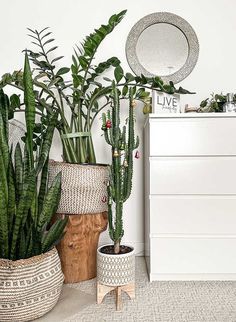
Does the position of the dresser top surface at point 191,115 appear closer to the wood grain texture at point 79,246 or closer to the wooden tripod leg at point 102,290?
the wood grain texture at point 79,246

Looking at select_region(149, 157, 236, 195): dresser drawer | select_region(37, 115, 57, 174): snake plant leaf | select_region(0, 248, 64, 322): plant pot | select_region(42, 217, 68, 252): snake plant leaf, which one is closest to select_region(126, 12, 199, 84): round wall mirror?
select_region(149, 157, 236, 195): dresser drawer

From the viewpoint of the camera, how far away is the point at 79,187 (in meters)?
1.67

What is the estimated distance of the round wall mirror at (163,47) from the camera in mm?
2188

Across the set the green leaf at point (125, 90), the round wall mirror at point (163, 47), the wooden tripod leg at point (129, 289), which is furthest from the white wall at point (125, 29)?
the wooden tripod leg at point (129, 289)

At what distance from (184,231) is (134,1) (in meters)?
1.81

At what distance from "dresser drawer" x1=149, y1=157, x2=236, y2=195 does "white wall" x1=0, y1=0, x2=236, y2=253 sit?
525mm

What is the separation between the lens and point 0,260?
1.26m

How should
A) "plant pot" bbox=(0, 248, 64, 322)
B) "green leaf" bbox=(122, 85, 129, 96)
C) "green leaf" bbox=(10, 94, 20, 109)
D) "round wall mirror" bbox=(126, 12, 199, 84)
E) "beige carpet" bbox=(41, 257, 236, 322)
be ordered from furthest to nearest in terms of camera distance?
"round wall mirror" bbox=(126, 12, 199, 84)
"green leaf" bbox=(122, 85, 129, 96)
"green leaf" bbox=(10, 94, 20, 109)
"beige carpet" bbox=(41, 257, 236, 322)
"plant pot" bbox=(0, 248, 64, 322)

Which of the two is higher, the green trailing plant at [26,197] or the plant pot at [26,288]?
the green trailing plant at [26,197]

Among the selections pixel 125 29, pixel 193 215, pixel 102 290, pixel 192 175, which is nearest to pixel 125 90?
pixel 125 29

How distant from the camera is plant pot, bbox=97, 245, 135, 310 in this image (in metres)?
1.42

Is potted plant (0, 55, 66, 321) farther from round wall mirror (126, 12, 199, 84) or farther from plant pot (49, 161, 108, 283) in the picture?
round wall mirror (126, 12, 199, 84)

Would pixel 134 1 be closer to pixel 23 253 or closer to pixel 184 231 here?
pixel 184 231

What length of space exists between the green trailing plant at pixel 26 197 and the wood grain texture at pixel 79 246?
0.25 m
